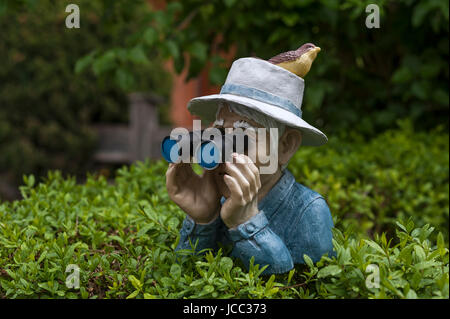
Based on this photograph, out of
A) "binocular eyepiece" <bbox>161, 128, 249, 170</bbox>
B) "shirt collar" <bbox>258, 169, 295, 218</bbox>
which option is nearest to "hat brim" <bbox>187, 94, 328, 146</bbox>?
"binocular eyepiece" <bbox>161, 128, 249, 170</bbox>

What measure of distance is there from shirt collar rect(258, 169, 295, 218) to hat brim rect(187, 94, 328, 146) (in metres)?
0.23

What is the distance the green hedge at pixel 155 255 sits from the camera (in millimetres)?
1702

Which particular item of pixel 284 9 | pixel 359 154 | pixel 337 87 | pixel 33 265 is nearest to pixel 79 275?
pixel 33 265

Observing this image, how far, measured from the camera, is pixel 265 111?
71.0 inches

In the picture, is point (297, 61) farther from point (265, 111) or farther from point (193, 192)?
point (193, 192)

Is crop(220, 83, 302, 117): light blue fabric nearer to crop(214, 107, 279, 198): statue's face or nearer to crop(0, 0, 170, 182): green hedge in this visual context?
crop(214, 107, 279, 198): statue's face

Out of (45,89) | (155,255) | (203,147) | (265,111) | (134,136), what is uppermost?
(45,89)

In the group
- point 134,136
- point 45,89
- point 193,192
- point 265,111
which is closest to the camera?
point 265,111

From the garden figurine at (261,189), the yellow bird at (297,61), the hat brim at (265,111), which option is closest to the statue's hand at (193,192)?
the garden figurine at (261,189)

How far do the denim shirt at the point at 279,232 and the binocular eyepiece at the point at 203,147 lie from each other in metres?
0.26

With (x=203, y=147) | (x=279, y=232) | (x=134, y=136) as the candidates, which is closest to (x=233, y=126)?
(x=203, y=147)

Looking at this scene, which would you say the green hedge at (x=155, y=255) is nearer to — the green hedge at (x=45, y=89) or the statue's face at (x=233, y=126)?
the statue's face at (x=233, y=126)

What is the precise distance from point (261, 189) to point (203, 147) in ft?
1.37

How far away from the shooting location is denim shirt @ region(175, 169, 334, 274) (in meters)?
1.79
